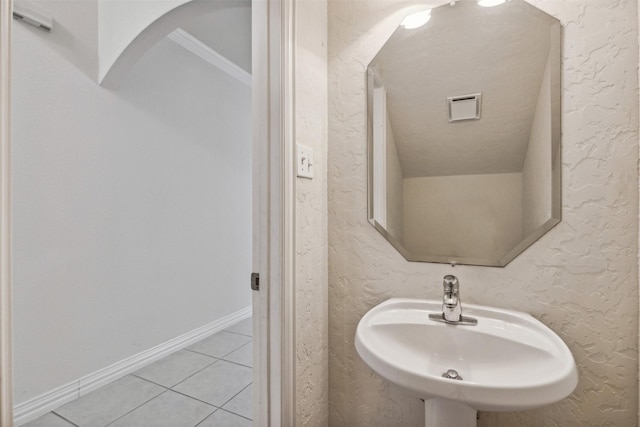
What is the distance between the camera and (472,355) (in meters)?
0.90

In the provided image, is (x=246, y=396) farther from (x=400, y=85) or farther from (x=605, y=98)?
(x=605, y=98)

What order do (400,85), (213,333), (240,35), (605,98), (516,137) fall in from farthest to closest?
(213,333)
(240,35)
(400,85)
(516,137)
(605,98)

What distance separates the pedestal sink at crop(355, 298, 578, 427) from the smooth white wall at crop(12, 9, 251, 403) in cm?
169

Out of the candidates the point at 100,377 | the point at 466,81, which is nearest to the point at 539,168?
the point at 466,81

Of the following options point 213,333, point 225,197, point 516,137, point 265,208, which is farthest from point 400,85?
point 213,333

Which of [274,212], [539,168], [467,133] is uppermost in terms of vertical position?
[467,133]

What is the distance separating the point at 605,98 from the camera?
2.88 ft

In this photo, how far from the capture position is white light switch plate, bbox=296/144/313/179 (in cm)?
102

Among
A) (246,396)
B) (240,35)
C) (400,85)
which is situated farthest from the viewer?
(240,35)

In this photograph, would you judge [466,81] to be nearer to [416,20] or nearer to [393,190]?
[416,20]

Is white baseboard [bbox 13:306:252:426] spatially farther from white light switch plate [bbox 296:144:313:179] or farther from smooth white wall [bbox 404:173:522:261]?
smooth white wall [bbox 404:173:522:261]

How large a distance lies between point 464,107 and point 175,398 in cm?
205

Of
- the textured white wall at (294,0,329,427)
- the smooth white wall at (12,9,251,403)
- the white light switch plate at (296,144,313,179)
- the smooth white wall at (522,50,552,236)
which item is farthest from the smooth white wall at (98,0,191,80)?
the smooth white wall at (522,50,552,236)

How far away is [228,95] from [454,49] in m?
2.19
